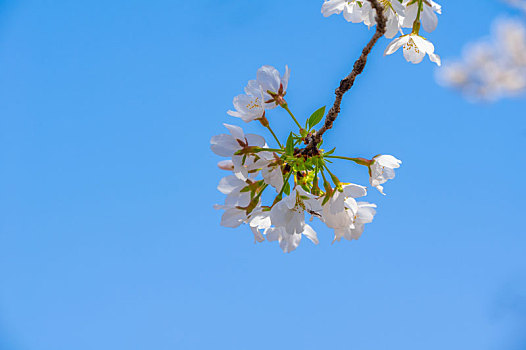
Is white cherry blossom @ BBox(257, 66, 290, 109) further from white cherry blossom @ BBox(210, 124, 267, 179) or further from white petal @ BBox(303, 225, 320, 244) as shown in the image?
white petal @ BBox(303, 225, 320, 244)

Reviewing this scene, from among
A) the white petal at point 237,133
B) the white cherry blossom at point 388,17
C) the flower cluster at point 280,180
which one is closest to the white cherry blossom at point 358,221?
the flower cluster at point 280,180

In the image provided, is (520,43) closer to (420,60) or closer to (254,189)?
(420,60)

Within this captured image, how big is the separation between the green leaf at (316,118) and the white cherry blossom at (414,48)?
27 centimetres

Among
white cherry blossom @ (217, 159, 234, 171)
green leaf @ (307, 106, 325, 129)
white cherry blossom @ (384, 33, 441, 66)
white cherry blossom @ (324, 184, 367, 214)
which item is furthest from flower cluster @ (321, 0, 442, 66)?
white cherry blossom @ (217, 159, 234, 171)

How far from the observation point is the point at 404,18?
127 centimetres

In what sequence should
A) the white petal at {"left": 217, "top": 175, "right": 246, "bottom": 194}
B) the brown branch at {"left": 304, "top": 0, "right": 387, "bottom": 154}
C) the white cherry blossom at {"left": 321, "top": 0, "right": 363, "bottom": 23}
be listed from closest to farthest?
1. the brown branch at {"left": 304, "top": 0, "right": 387, "bottom": 154}
2. the white petal at {"left": 217, "top": 175, "right": 246, "bottom": 194}
3. the white cherry blossom at {"left": 321, "top": 0, "right": 363, "bottom": 23}

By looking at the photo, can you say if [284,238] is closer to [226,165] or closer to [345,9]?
[226,165]

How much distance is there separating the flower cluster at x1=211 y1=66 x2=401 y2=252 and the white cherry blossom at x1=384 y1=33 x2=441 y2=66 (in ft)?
0.98

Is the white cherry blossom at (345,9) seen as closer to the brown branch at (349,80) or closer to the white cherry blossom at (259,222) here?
the brown branch at (349,80)

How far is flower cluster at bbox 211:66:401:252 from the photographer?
1.14 metres

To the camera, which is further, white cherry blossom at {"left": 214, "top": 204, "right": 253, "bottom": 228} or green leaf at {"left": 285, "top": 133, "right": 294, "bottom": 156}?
Answer: white cherry blossom at {"left": 214, "top": 204, "right": 253, "bottom": 228}

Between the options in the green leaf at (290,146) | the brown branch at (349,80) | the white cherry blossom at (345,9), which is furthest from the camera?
the white cherry blossom at (345,9)

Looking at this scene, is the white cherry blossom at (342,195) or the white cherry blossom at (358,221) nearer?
the white cherry blossom at (342,195)

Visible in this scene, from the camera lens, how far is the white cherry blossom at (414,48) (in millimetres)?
1278
